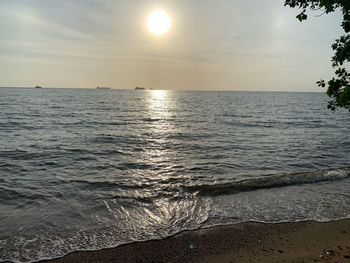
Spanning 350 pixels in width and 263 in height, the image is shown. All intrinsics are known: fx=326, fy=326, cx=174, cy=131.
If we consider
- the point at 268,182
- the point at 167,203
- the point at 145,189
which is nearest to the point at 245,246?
the point at 167,203

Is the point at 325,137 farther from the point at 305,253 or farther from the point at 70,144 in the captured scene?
the point at 305,253

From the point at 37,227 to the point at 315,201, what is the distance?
31.9 ft

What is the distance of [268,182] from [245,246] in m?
6.51

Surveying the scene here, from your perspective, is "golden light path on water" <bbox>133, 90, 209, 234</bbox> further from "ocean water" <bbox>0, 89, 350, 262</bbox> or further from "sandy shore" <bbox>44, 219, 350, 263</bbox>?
"sandy shore" <bbox>44, 219, 350, 263</bbox>

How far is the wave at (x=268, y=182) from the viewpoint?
44.2ft

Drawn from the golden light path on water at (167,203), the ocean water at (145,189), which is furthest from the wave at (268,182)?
the golden light path on water at (167,203)

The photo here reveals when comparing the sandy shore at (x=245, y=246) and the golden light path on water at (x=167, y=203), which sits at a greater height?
the sandy shore at (x=245, y=246)

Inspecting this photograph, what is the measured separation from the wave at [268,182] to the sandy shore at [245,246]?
3.58 metres

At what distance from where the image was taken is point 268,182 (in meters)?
14.6

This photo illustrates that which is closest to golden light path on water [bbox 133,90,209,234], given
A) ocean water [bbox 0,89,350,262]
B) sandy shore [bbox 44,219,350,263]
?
ocean water [bbox 0,89,350,262]

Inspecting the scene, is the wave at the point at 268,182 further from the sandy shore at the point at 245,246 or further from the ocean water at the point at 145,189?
the sandy shore at the point at 245,246

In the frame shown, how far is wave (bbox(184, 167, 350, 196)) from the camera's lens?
13.5 meters

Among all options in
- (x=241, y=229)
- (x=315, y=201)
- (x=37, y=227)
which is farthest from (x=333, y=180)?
(x=37, y=227)

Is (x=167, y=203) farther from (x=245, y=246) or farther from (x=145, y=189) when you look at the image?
(x=245, y=246)
